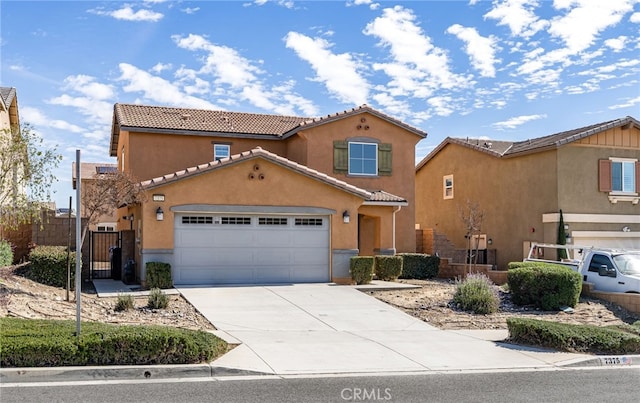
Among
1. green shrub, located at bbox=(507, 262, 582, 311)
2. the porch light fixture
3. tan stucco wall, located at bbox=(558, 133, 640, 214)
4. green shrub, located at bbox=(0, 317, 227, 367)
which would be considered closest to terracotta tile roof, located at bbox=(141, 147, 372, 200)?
the porch light fixture

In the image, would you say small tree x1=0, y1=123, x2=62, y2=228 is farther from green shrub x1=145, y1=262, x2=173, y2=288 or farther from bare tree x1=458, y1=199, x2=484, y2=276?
bare tree x1=458, y1=199, x2=484, y2=276

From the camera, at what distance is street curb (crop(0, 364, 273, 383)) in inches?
344

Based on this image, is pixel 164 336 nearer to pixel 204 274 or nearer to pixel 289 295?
pixel 289 295

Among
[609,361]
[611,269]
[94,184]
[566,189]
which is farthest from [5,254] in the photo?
[566,189]

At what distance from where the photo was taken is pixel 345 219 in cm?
2159

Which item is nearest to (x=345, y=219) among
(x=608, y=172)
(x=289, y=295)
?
(x=289, y=295)

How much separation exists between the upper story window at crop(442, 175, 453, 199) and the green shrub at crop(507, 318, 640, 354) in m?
20.5

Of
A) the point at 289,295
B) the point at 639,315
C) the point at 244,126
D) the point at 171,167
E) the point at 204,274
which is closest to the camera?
the point at 639,315

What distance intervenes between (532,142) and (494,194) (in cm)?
292

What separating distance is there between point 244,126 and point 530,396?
2006 centimetres

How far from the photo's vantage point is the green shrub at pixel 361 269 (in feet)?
68.6

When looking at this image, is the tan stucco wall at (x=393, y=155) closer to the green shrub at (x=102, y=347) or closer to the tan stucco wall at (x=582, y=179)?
the tan stucco wall at (x=582, y=179)

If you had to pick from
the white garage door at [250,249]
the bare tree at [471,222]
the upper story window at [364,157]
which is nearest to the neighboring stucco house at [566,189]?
the bare tree at [471,222]

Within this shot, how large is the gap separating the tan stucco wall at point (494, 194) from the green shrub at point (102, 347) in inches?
772
